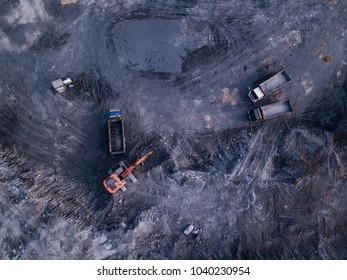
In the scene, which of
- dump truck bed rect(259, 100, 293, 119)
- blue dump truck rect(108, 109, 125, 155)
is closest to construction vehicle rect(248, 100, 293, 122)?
dump truck bed rect(259, 100, 293, 119)

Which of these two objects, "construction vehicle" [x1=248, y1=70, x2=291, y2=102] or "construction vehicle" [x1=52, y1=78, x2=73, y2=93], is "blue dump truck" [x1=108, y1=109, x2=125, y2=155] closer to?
"construction vehicle" [x1=52, y1=78, x2=73, y2=93]

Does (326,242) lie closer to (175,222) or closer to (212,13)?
(175,222)

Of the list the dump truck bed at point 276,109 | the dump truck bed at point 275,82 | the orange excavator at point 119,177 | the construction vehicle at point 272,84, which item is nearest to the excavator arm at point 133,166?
the orange excavator at point 119,177

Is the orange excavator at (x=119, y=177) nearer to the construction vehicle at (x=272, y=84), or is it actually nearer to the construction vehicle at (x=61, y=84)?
the construction vehicle at (x=61, y=84)

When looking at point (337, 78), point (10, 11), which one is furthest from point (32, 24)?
point (337, 78)

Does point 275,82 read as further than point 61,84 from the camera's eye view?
Yes

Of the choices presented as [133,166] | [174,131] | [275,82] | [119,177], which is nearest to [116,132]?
[133,166]

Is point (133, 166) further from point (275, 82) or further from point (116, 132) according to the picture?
point (275, 82)
